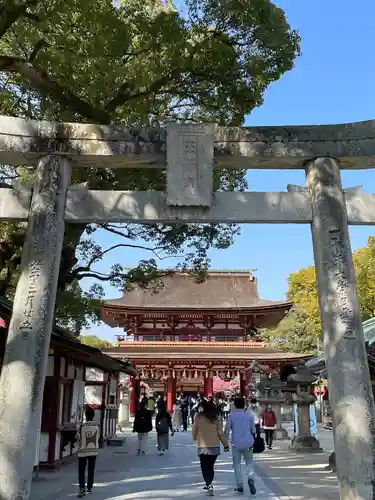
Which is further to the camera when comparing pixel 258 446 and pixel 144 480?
pixel 144 480

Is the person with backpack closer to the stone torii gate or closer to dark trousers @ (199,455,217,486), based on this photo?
dark trousers @ (199,455,217,486)

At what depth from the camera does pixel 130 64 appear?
1109 cm

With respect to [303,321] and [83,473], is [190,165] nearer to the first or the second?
[83,473]

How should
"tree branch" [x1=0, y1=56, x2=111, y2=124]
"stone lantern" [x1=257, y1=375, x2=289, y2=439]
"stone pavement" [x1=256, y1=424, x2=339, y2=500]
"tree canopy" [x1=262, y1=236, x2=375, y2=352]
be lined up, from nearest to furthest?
1. "stone pavement" [x1=256, y1=424, x2=339, y2=500]
2. "tree branch" [x1=0, y1=56, x2=111, y2=124]
3. "stone lantern" [x1=257, y1=375, x2=289, y2=439]
4. "tree canopy" [x1=262, y1=236, x2=375, y2=352]

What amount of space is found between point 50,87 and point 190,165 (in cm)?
423

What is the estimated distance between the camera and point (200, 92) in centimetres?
1172

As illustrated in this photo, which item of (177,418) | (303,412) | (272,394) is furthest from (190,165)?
(177,418)

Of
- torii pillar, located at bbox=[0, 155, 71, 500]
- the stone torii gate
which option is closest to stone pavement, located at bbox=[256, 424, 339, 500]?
the stone torii gate

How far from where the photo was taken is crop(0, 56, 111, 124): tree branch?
916 cm

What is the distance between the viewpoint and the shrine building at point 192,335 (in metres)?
26.8

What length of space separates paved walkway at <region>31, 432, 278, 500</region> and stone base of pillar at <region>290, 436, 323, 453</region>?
2.39 meters

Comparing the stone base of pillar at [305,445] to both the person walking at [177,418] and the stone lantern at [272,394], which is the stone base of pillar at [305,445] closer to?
the stone lantern at [272,394]

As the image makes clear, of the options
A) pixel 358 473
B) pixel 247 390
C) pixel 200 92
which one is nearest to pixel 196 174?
pixel 358 473

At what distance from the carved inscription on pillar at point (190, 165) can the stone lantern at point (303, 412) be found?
A: 9.30 meters
